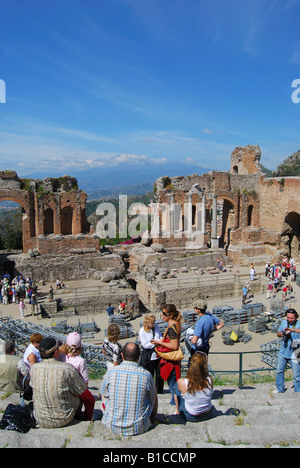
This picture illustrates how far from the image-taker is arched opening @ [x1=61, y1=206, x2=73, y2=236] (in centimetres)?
2359

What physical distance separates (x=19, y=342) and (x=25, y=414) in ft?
22.5

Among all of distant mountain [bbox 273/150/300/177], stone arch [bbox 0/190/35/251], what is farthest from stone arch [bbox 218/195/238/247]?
distant mountain [bbox 273/150/300/177]

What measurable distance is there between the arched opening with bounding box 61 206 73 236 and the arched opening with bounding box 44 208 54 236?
2.23ft

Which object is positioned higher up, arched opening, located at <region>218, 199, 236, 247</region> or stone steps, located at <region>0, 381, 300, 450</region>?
arched opening, located at <region>218, 199, 236, 247</region>

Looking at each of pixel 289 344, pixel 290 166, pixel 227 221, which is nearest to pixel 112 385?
pixel 289 344

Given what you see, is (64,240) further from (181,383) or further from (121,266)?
(181,383)

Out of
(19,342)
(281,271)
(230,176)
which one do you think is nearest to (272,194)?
(230,176)

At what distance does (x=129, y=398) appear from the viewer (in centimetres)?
438

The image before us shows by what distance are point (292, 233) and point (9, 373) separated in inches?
918

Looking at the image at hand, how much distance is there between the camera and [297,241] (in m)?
25.8

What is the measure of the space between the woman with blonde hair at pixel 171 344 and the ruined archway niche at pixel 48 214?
16.0m

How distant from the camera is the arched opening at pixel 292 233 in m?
25.3

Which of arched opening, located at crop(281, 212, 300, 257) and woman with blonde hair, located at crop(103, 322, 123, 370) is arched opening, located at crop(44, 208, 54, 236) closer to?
arched opening, located at crop(281, 212, 300, 257)
